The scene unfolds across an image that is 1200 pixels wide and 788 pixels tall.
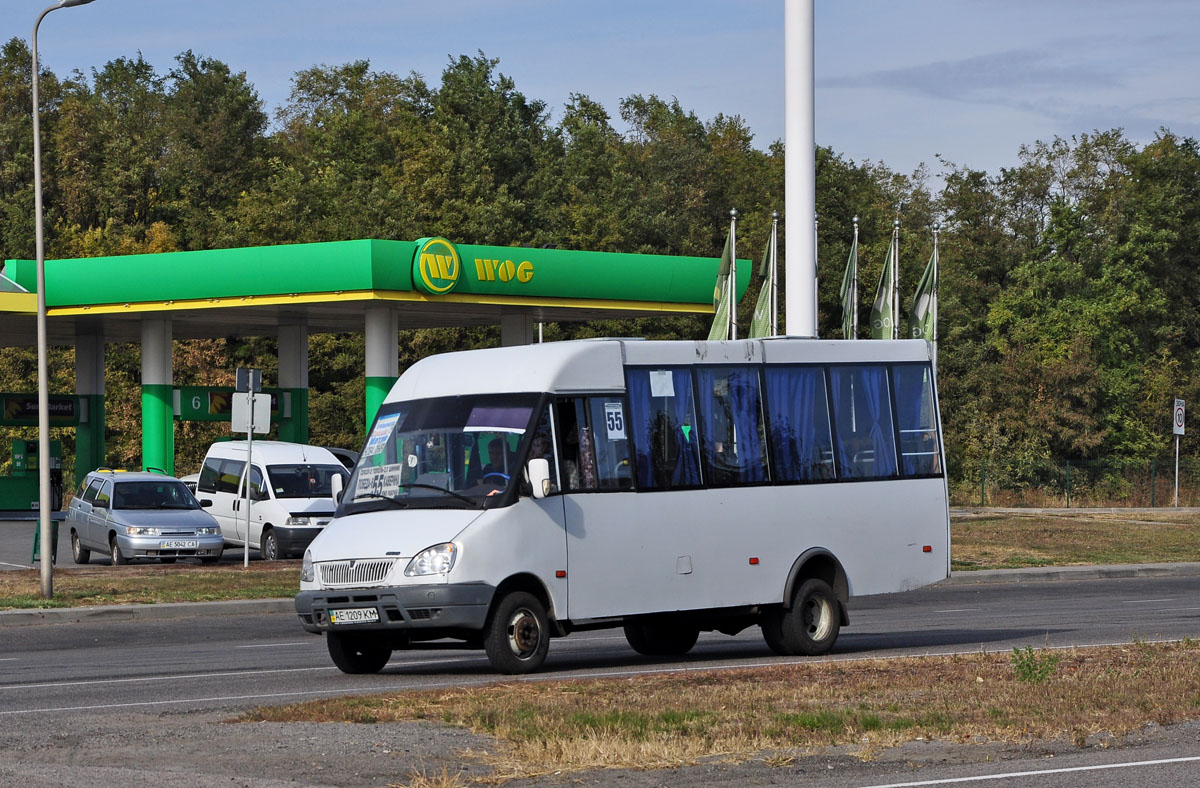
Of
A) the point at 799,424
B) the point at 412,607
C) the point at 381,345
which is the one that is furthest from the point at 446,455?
the point at 381,345

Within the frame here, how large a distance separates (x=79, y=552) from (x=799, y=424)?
18837mm

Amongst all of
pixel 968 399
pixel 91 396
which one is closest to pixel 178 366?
pixel 91 396

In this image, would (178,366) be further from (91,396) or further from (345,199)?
(91,396)

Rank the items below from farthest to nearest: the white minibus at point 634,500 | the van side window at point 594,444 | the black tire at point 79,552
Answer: the black tire at point 79,552 < the van side window at point 594,444 < the white minibus at point 634,500

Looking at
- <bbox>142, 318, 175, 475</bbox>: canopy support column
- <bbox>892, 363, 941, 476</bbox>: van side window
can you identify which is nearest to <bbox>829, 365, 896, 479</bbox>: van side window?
<bbox>892, 363, 941, 476</bbox>: van side window

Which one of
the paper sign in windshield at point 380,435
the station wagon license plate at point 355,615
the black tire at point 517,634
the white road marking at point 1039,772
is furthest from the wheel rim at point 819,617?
the white road marking at point 1039,772

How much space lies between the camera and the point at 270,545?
31.2 m

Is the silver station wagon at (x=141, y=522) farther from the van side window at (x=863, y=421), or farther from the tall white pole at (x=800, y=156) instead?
the van side window at (x=863, y=421)

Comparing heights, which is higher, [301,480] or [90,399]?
[90,399]

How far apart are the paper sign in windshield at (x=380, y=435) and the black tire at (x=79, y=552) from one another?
1752 centimetres

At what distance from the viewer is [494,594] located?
44.5 ft

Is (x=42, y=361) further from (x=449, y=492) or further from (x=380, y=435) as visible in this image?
(x=449, y=492)

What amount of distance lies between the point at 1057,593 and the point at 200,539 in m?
14.2

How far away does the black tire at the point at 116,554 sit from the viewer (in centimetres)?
2905
